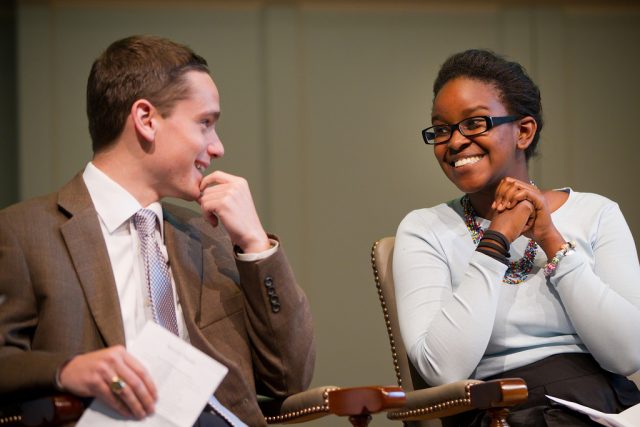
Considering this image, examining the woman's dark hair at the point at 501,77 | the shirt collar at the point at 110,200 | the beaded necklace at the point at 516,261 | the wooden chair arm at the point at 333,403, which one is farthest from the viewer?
the woman's dark hair at the point at 501,77

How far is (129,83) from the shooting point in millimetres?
2113

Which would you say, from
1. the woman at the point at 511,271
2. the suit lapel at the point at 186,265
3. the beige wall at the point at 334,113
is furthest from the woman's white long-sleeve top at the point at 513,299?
the beige wall at the point at 334,113

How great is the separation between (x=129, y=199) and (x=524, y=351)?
1049 millimetres

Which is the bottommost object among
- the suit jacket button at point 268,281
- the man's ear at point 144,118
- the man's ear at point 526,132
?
the suit jacket button at point 268,281

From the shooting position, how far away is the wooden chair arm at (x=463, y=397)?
1.93 m

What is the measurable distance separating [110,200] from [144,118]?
0.21 metres

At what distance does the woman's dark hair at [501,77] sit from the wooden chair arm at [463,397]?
847 millimetres

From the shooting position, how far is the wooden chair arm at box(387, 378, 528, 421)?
1.93m

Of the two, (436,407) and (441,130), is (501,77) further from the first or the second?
(436,407)

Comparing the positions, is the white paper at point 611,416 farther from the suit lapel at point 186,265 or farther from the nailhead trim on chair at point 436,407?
the suit lapel at point 186,265

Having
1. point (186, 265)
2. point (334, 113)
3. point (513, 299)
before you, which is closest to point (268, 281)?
point (186, 265)

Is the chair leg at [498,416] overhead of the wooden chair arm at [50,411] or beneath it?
beneath

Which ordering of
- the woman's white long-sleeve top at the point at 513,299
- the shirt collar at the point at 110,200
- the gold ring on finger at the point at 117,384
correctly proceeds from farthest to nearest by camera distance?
the woman's white long-sleeve top at the point at 513,299 → the shirt collar at the point at 110,200 → the gold ring on finger at the point at 117,384

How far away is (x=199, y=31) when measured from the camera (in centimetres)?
459
